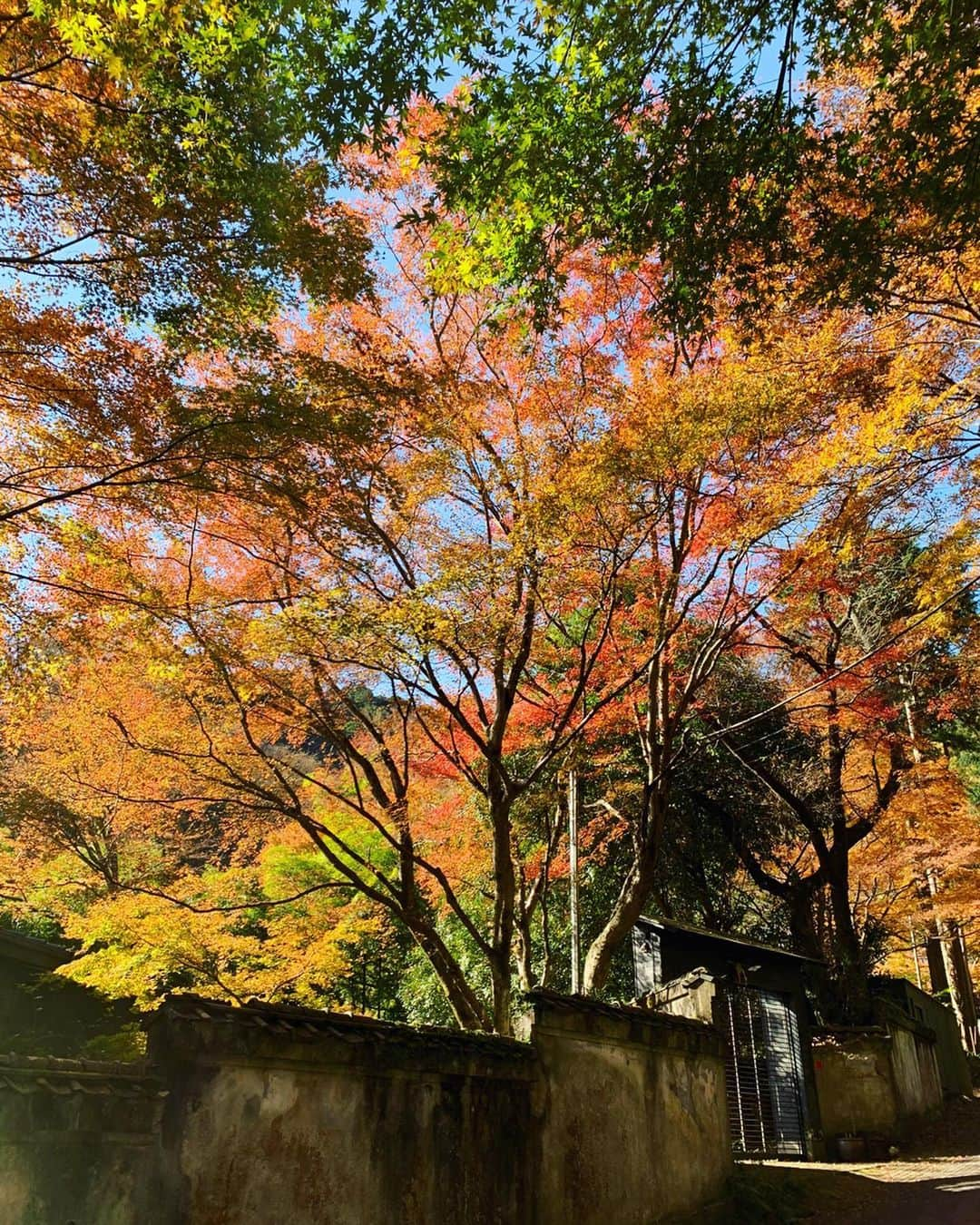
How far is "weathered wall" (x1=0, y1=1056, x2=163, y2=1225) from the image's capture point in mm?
3543

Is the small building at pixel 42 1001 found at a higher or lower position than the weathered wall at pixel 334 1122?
higher

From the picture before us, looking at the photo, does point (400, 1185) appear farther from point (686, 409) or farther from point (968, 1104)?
point (968, 1104)

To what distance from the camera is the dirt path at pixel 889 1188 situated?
8.75 m

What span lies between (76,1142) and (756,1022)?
13552 millimetres

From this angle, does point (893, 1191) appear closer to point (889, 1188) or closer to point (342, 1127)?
point (889, 1188)

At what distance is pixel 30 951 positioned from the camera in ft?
41.2

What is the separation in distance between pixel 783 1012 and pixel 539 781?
6.17 metres

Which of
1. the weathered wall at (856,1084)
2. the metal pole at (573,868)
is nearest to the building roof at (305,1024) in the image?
the metal pole at (573,868)

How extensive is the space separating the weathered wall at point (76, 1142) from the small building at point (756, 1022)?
9.79 m

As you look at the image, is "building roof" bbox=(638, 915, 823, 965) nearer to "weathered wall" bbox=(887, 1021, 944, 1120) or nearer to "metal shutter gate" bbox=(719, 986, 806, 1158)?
"metal shutter gate" bbox=(719, 986, 806, 1158)

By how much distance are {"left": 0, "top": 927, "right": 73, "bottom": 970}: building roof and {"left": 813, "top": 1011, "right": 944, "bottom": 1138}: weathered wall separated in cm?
1350

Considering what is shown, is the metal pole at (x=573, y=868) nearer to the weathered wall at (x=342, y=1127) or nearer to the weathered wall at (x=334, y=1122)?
the weathered wall at (x=342, y=1127)

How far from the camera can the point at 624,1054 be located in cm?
785

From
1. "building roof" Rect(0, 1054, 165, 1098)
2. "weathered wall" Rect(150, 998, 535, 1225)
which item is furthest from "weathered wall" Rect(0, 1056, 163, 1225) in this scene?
"weathered wall" Rect(150, 998, 535, 1225)
